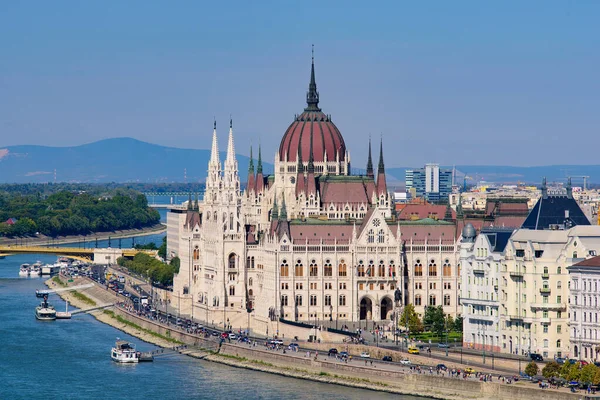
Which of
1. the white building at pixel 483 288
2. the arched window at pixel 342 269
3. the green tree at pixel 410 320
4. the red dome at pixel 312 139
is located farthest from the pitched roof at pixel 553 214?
the red dome at pixel 312 139

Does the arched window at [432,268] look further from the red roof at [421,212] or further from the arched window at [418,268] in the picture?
the red roof at [421,212]

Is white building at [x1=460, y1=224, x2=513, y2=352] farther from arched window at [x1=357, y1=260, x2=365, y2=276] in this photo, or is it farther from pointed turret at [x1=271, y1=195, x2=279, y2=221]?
pointed turret at [x1=271, y1=195, x2=279, y2=221]

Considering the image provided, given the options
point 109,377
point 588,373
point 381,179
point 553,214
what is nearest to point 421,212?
point 381,179

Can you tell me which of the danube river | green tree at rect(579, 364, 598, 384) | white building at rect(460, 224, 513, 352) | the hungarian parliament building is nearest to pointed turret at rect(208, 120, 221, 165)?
the hungarian parliament building

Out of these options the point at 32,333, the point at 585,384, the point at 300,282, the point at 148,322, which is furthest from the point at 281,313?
the point at 585,384

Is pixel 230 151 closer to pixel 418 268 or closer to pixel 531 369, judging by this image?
pixel 418 268

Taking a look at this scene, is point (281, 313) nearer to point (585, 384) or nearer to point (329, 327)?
point (329, 327)
